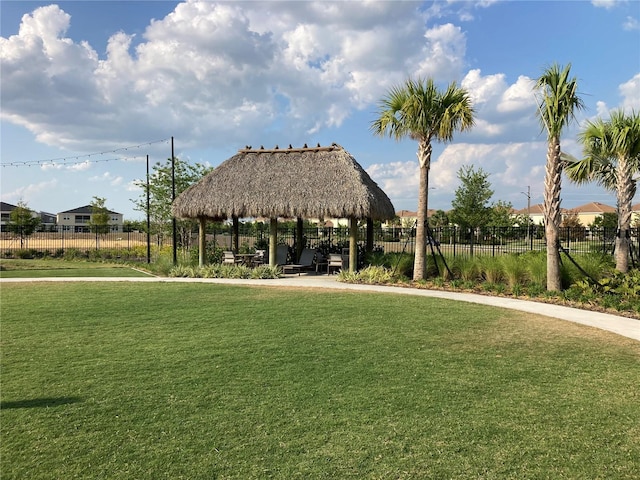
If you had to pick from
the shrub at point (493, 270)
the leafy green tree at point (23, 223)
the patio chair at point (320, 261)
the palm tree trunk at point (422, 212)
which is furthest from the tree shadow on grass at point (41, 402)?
the leafy green tree at point (23, 223)

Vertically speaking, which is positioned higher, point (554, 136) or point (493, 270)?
point (554, 136)

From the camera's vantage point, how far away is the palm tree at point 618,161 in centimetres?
1255

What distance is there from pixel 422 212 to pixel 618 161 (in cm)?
602

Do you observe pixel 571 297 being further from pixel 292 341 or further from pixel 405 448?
pixel 405 448

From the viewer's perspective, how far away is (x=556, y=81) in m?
11.5

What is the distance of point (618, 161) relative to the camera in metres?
13.8

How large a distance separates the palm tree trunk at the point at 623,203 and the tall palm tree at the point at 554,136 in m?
2.38

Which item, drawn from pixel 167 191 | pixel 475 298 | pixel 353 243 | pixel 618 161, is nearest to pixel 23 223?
pixel 167 191

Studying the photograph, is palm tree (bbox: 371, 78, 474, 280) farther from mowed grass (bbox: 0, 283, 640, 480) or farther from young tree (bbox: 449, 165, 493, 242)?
young tree (bbox: 449, 165, 493, 242)

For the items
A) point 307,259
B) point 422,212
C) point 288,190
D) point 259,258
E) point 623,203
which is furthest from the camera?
point 259,258

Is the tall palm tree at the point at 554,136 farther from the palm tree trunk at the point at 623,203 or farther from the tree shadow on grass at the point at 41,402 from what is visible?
the tree shadow on grass at the point at 41,402

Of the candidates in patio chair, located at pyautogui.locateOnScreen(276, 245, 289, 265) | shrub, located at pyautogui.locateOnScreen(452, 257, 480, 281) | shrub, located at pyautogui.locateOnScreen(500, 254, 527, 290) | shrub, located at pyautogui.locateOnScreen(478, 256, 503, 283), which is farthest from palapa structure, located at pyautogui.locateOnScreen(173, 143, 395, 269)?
shrub, located at pyautogui.locateOnScreen(500, 254, 527, 290)

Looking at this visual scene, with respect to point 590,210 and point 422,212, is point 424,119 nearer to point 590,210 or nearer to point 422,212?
point 422,212

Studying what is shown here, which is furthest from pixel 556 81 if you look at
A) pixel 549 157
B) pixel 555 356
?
pixel 555 356
